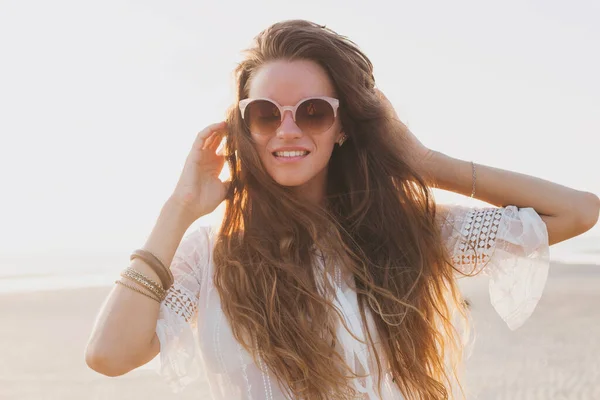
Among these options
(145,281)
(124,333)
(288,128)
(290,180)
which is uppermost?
(288,128)

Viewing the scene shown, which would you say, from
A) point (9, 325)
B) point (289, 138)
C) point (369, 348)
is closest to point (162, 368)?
point (369, 348)

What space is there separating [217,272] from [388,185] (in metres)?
0.84

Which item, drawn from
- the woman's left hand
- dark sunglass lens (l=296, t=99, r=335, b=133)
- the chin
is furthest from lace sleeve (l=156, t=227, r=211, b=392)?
the woman's left hand

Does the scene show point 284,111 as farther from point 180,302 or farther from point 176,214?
point 180,302

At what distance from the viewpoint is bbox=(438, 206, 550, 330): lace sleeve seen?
3.16 meters

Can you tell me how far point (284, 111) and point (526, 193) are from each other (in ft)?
3.43

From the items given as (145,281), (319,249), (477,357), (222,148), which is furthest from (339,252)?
(477,357)

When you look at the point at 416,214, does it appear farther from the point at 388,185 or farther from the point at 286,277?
the point at 286,277

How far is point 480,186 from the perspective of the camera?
3.31m

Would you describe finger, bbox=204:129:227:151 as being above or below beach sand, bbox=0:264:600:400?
above

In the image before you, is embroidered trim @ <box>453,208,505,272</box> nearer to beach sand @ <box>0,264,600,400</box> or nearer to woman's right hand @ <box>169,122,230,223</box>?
woman's right hand @ <box>169,122,230,223</box>

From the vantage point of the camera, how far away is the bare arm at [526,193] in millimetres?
3207

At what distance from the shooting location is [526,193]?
10.7ft

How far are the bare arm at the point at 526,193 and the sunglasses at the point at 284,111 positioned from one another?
54 centimetres
